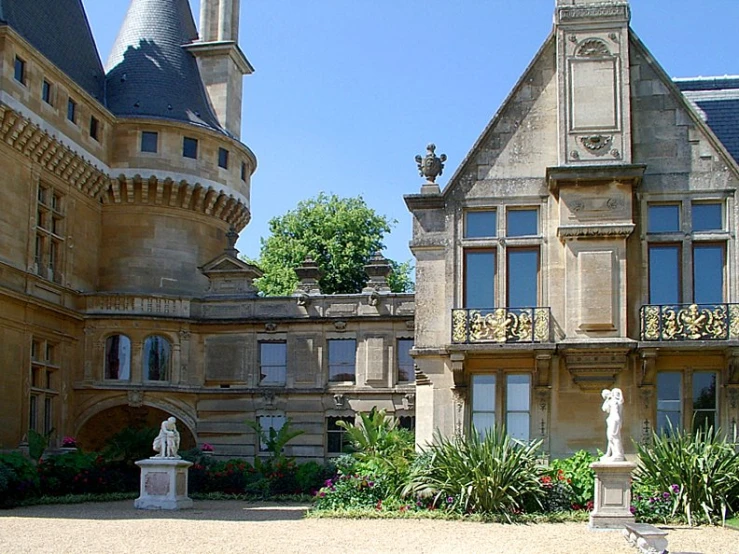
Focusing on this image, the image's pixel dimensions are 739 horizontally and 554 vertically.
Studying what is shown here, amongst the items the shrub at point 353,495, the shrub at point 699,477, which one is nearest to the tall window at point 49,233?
the shrub at point 353,495

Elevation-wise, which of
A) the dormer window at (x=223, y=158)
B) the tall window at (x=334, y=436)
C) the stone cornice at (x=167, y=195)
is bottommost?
the tall window at (x=334, y=436)

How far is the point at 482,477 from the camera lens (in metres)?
19.6

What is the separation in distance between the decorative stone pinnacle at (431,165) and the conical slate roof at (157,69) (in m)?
15.3

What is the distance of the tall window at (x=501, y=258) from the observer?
910 inches

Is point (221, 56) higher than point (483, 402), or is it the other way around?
point (221, 56)

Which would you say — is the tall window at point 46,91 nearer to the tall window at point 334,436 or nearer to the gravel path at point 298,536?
the tall window at point 334,436

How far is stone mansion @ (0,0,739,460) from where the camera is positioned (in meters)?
22.5

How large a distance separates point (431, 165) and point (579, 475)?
7.43 m

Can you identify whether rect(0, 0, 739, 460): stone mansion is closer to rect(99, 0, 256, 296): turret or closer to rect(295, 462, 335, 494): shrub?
rect(99, 0, 256, 296): turret

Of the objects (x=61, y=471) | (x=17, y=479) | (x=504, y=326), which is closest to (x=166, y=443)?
(x=17, y=479)

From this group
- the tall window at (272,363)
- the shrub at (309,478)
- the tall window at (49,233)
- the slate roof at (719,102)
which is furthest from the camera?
the tall window at (272,363)

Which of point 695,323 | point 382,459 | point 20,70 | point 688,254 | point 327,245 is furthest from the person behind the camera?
point 327,245

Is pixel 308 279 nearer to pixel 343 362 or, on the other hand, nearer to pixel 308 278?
pixel 308 278

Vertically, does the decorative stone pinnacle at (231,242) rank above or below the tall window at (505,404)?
above
